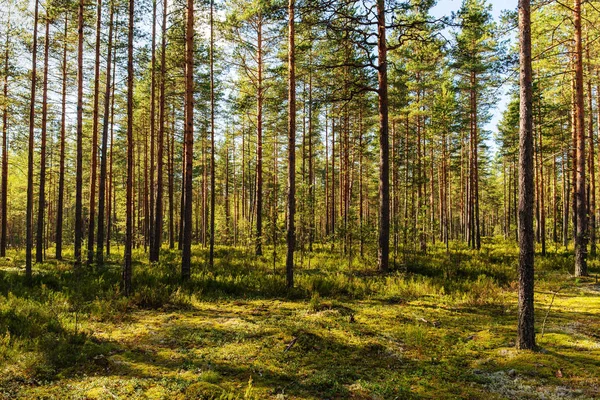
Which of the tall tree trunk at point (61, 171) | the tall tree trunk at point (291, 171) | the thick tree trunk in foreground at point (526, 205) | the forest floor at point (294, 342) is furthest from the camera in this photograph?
the tall tree trunk at point (61, 171)

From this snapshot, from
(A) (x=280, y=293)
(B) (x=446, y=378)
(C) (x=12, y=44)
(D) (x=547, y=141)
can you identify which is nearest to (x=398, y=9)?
(A) (x=280, y=293)

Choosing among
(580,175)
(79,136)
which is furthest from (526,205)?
(79,136)

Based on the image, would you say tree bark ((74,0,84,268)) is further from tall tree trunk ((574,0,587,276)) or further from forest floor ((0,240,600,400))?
tall tree trunk ((574,0,587,276))

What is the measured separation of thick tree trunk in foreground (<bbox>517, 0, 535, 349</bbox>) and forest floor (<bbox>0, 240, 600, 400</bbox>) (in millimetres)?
458

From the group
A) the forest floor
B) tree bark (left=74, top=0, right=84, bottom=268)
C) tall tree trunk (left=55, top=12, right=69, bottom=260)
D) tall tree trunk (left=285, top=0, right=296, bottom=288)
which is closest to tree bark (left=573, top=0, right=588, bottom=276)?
the forest floor

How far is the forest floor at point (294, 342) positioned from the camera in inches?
160

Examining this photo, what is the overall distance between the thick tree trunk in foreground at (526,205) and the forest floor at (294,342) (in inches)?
18.0

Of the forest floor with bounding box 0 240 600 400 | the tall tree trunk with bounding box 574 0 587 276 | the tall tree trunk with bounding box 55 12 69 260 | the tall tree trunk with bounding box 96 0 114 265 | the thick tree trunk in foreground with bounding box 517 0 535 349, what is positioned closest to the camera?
the forest floor with bounding box 0 240 600 400

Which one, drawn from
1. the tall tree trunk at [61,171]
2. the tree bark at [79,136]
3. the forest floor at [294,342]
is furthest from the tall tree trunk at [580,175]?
the tall tree trunk at [61,171]

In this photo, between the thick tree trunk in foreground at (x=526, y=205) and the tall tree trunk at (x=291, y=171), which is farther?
the tall tree trunk at (x=291, y=171)

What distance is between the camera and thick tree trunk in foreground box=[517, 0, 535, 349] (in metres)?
4.89

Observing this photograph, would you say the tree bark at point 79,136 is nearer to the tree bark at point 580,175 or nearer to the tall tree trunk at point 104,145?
the tall tree trunk at point 104,145

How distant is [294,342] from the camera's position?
555 centimetres

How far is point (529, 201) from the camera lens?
4879mm
